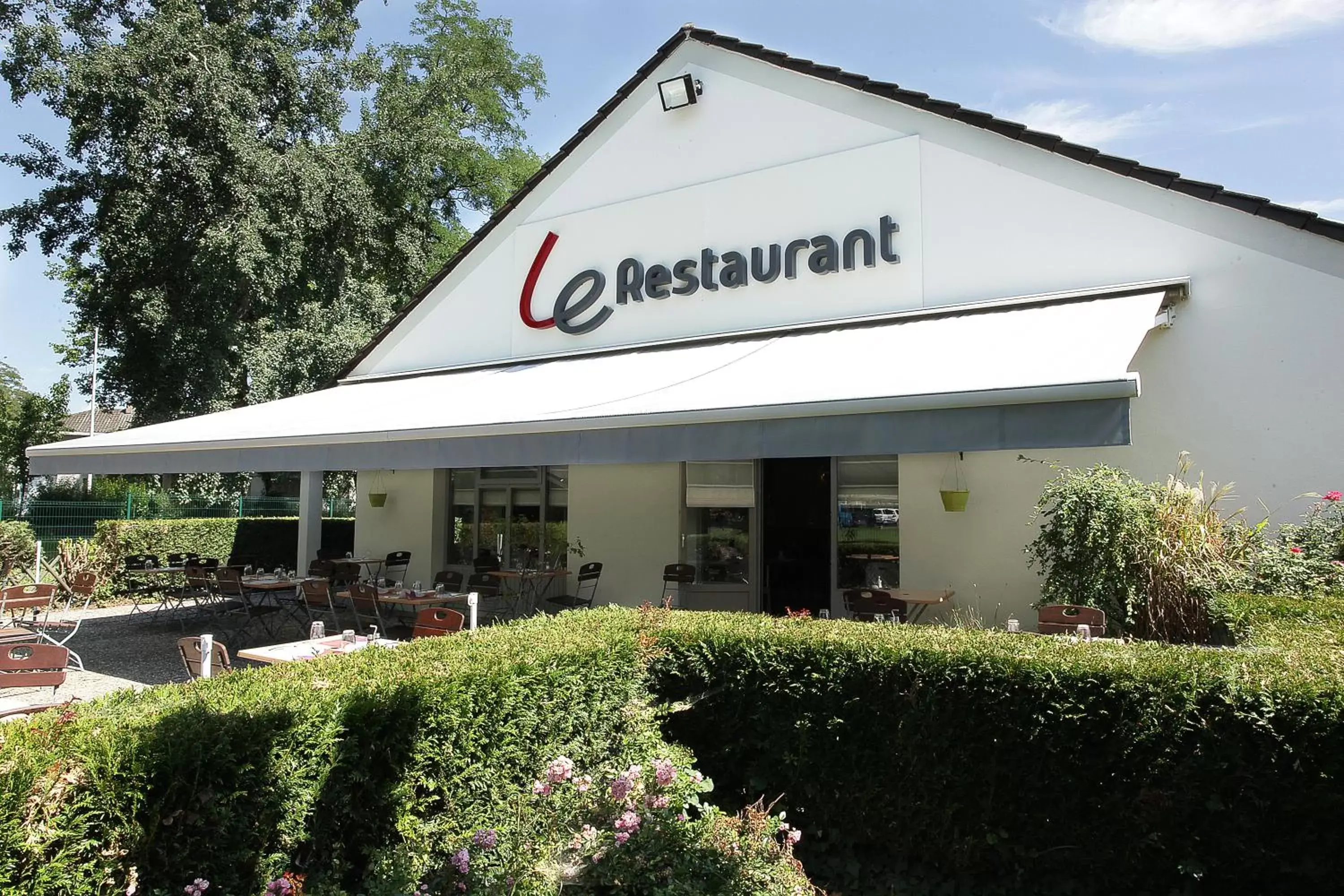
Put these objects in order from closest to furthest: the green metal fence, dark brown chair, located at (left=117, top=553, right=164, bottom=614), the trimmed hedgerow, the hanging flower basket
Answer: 1. the trimmed hedgerow
2. the hanging flower basket
3. dark brown chair, located at (left=117, top=553, right=164, bottom=614)
4. the green metal fence

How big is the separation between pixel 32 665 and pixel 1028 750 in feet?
19.5

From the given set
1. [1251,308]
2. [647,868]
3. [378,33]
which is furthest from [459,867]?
[378,33]

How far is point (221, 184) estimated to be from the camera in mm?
17453

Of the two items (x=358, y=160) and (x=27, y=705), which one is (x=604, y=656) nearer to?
(x=27, y=705)

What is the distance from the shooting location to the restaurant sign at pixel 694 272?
30.1 feet

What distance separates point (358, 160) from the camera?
19.5 m

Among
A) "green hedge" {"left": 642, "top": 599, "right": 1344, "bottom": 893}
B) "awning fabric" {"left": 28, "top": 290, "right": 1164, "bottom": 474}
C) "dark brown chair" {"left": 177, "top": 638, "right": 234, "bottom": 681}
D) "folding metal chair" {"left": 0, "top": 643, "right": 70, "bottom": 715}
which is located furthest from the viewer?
"dark brown chair" {"left": 177, "top": 638, "right": 234, "bottom": 681}

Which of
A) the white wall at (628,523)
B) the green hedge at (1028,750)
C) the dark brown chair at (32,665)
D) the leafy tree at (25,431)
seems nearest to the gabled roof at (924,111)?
the green hedge at (1028,750)

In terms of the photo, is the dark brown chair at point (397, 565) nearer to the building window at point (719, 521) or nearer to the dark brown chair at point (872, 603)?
the building window at point (719, 521)

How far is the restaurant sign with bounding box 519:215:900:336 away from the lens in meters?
9.18

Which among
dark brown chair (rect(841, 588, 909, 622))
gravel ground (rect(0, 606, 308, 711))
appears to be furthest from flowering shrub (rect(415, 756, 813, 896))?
gravel ground (rect(0, 606, 308, 711))

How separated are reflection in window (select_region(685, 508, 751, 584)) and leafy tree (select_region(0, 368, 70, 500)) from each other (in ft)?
65.4

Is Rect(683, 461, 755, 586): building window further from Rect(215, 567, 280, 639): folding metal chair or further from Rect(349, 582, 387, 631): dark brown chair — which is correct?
Rect(215, 567, 280, 639): folding metal chair

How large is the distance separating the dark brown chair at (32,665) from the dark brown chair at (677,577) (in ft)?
19.7
